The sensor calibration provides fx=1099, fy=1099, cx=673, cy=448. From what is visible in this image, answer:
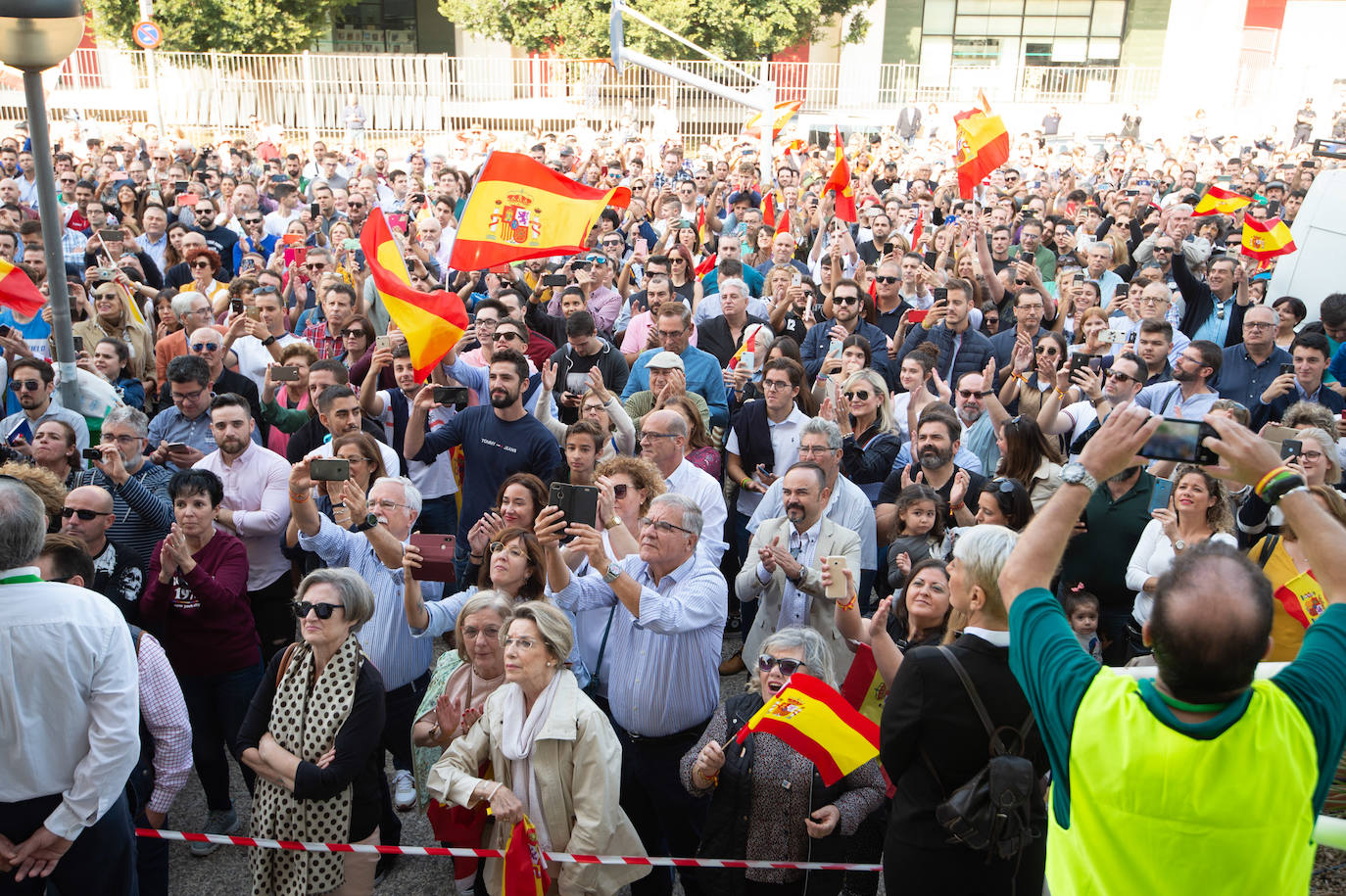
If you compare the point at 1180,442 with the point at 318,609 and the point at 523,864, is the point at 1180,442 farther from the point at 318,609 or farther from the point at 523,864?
the point at 318,609

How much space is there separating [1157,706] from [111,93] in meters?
35.3

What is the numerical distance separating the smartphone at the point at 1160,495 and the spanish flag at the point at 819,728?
247 cm

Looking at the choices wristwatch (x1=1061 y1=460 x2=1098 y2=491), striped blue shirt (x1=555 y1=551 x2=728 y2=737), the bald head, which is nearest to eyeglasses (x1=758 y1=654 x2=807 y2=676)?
striped blue shirt (x1=555 y1=551 x2=728 y2=737)

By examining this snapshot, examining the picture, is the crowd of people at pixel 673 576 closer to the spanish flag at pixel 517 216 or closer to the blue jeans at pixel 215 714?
the blue jeans at pixel 215 714

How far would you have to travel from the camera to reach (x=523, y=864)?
3.64m

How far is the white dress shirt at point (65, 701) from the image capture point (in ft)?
10.3

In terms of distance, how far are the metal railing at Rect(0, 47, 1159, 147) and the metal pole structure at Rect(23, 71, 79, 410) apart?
77.7 ft

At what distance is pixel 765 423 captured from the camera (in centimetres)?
661

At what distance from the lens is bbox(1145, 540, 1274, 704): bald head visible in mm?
1956

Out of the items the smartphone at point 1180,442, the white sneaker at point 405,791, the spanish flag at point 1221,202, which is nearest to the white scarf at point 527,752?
the white sneaker at point 405,791

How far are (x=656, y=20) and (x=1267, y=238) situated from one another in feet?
74.0

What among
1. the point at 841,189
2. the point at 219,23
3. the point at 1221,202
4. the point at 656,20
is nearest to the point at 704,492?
the point at 841,189

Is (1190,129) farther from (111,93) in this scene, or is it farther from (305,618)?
(305,618)

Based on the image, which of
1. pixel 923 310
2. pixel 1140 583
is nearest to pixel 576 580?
pixel 1140 583
